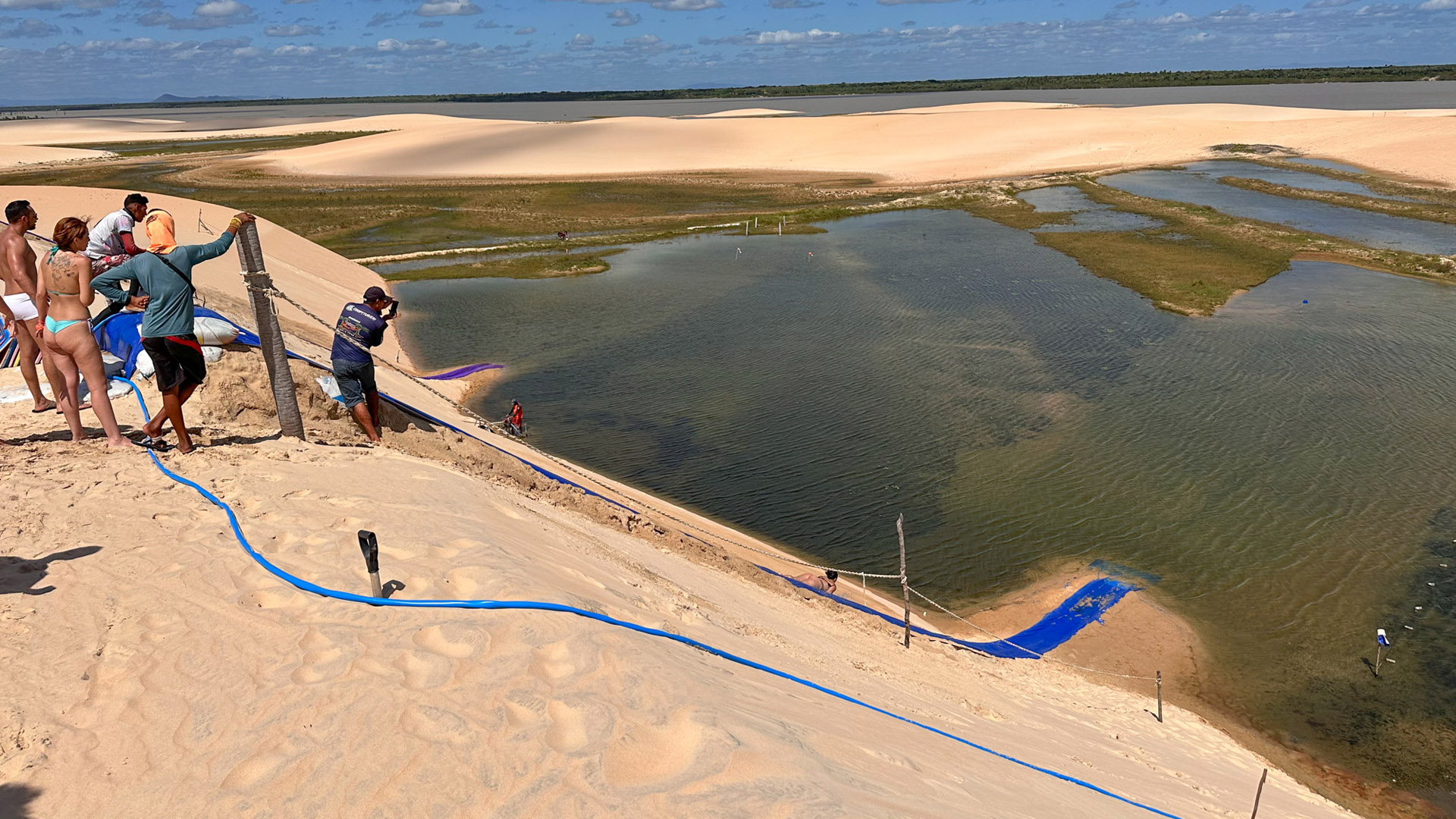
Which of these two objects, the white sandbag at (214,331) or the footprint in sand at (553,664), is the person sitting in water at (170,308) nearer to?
the white sandbag at (214,331)

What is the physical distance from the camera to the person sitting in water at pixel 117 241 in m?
7.93

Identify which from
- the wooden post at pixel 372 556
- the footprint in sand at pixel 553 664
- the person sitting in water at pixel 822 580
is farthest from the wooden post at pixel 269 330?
the person sitting in water at pixel 822 580

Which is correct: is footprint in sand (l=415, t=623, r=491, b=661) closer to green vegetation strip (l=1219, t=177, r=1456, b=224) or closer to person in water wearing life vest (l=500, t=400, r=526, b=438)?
person in water wearing life vest (l=500, t=400, r=526, b=438)

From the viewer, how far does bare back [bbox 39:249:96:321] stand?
7121 millimetres

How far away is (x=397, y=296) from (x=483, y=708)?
1092 inches

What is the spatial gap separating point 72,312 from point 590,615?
216 inches

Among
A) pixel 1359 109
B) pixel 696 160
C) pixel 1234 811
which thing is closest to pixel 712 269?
pixel 1234 811

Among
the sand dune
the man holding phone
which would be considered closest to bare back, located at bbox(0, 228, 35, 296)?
the man holding phone

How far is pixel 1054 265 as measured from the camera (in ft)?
108

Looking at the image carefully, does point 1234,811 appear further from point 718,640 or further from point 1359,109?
point 1359,109

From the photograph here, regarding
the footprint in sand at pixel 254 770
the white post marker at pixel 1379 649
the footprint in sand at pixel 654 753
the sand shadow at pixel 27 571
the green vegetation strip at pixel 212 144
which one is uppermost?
the green vegetation strip at pixel 212 144

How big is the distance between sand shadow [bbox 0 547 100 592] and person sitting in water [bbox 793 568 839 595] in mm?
7934

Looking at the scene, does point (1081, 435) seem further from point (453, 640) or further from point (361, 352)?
point (453, 640)

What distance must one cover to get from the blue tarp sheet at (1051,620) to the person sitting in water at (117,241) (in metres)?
8.04
